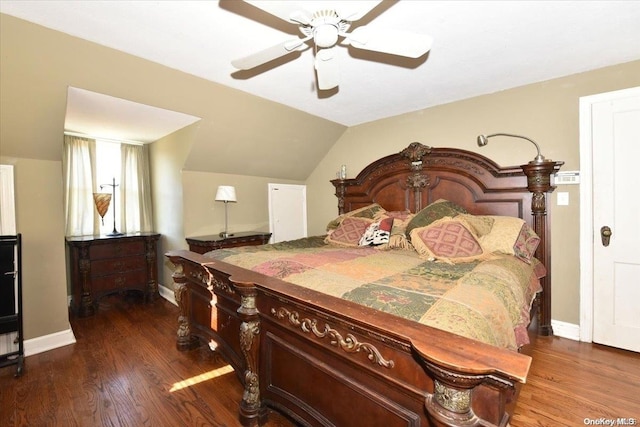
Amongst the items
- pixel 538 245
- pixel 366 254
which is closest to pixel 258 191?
pixel 366 254

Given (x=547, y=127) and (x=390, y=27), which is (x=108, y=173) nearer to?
(x=390, y=27)

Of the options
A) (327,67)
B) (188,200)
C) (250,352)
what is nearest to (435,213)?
(327,67)

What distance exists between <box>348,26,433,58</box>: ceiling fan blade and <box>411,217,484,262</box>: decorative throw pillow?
138 centimetres

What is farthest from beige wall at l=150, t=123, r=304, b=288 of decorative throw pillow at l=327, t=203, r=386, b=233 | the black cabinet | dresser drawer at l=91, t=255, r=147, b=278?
the black cabinet

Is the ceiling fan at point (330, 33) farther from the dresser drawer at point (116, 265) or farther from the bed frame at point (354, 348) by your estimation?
the dresser drawer at point (116, 265)

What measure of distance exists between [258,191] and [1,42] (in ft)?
9.30

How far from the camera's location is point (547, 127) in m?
2.67

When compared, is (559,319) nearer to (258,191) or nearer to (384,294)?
(384,294)

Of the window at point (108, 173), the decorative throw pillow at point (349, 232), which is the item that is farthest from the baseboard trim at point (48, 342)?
the decorative throw pillow at point (349, 232)

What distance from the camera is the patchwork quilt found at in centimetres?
115

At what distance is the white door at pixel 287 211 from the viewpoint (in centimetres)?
445

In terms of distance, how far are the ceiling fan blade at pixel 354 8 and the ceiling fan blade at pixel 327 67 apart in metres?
0.36

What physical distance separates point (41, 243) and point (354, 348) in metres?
3.08

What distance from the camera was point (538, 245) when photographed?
2.64 metres
